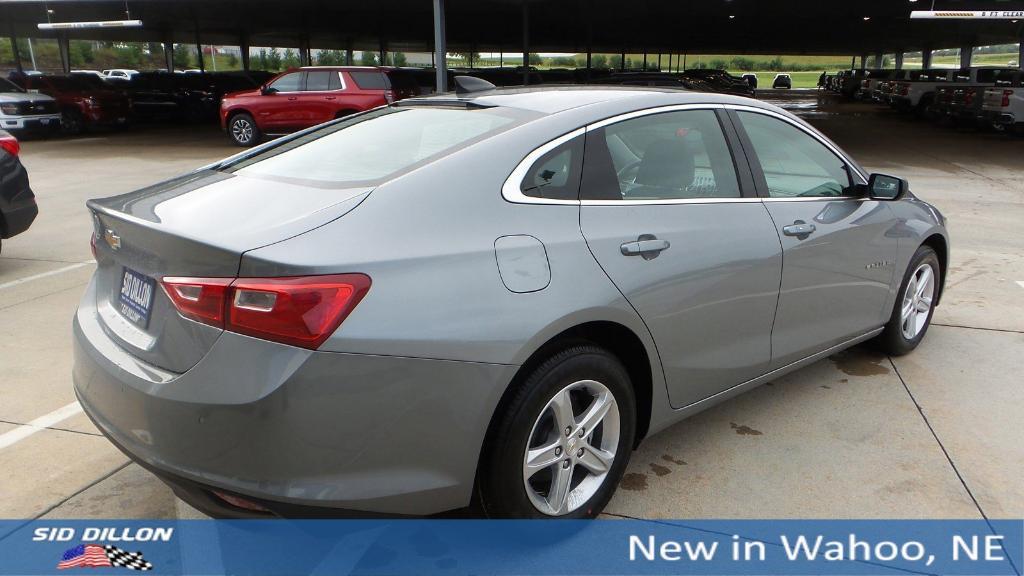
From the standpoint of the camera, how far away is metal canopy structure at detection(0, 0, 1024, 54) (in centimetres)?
2412

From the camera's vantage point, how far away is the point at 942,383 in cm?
410

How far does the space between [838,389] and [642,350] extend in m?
1.79

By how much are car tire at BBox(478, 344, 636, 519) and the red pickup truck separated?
14.7 metres

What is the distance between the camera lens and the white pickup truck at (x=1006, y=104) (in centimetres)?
1828

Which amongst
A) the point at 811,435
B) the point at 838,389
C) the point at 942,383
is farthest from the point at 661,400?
the point at 942,383

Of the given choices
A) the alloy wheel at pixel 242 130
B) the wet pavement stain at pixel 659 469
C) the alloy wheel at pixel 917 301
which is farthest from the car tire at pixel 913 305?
the alloy wheel at pixel 242 130

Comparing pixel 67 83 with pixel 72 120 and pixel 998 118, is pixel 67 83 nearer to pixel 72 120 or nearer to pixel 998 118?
pixel 72 120

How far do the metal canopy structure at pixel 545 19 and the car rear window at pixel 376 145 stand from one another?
20220 millimetres

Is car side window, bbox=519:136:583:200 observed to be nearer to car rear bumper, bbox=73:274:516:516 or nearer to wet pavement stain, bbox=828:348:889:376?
car rear bumper, bbox=73:274:516:516

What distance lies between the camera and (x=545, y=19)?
30812 millimetres

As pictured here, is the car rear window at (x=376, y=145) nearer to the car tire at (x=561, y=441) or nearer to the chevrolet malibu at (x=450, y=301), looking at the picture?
the chevrolet malibu at (x=450, y=301)

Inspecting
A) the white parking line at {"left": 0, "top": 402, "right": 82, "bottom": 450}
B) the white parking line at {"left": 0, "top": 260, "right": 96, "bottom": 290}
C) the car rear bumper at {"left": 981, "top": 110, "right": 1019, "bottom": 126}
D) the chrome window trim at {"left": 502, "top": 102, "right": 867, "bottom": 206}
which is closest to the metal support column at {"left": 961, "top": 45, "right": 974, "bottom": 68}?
the car rear bumper at {"left": 981, "top": 110, "right": 1019, "bottom": 126}

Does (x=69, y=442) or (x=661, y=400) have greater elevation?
(x=661, y=400)

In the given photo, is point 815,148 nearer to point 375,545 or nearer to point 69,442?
point 375,545
